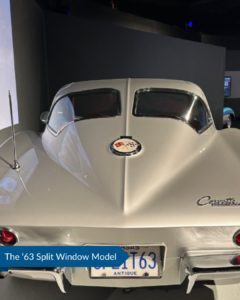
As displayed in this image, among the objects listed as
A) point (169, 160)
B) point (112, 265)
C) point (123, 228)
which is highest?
point (169, 160)

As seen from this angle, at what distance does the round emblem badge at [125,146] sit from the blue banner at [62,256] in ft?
2.02

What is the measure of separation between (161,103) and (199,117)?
398 millimetres

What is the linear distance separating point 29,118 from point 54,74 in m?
1.63

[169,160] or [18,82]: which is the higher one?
[18,82]

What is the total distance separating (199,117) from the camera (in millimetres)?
2611

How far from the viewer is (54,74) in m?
7.50

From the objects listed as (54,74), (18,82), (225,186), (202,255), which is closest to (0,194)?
(202,255)

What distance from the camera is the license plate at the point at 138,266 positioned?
1613mm

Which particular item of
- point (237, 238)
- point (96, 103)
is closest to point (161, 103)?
point (96, 103)

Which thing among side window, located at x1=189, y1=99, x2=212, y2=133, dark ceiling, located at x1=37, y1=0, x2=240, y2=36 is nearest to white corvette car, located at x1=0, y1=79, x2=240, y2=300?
side window, located at x1=189, y1=99, x2=212, y2=133

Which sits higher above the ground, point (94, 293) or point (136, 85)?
point (136, 85)

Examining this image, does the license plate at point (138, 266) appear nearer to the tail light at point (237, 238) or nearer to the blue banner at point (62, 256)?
the blue banner at point (62, 256)

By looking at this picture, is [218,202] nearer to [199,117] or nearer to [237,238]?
[237,238]

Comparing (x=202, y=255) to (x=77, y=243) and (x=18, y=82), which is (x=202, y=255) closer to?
(x=77, y=243)
